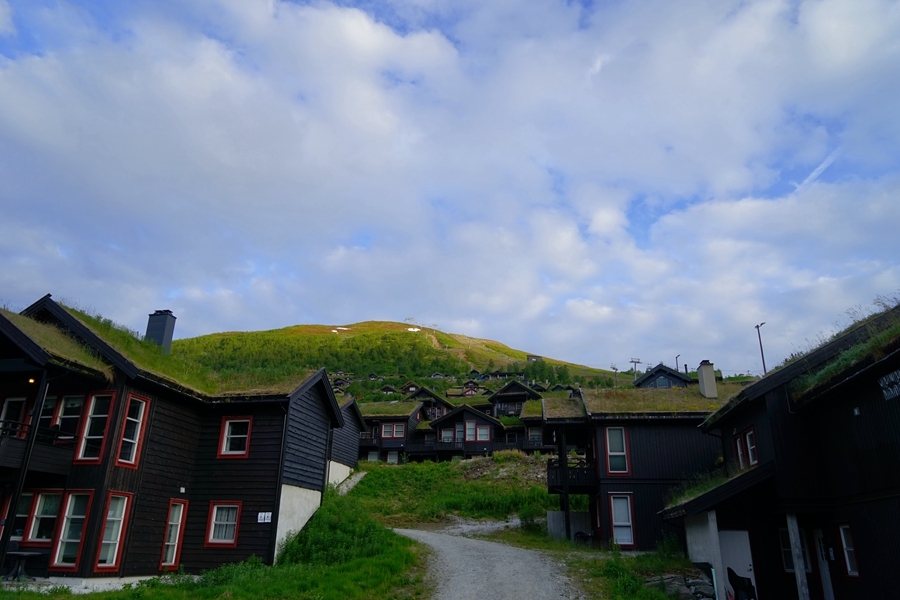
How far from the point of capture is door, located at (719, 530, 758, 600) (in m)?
17.0

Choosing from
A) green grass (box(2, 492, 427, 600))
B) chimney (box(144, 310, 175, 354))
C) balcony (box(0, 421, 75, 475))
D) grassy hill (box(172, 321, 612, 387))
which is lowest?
green grass (box(2, 492, 427, 600))

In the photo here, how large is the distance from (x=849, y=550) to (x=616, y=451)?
1154 cm

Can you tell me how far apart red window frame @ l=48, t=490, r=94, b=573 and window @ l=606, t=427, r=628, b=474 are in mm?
18804

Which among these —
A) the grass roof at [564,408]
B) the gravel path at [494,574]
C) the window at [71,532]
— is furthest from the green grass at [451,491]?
the window at [71,532]

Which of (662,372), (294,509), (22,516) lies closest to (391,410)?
(662,372)

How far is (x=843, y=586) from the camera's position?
15.4 meters

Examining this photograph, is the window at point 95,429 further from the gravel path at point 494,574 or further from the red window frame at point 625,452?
the red window frame at point 625,452

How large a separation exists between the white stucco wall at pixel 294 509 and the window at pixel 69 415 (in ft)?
21.9

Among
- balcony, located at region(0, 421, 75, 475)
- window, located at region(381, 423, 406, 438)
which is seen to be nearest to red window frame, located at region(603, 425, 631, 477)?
balcony, located at region(0, 421, 75, 475)

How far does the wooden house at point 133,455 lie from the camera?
58.9 ft

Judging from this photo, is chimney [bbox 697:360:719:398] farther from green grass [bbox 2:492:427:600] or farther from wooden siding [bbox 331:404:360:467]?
wooden siding [bbox 331:404:360:467]

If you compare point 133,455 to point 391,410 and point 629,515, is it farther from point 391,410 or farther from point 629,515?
point 391,410

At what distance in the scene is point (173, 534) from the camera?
68.4 ft

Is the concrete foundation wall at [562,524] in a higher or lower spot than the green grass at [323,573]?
higher
